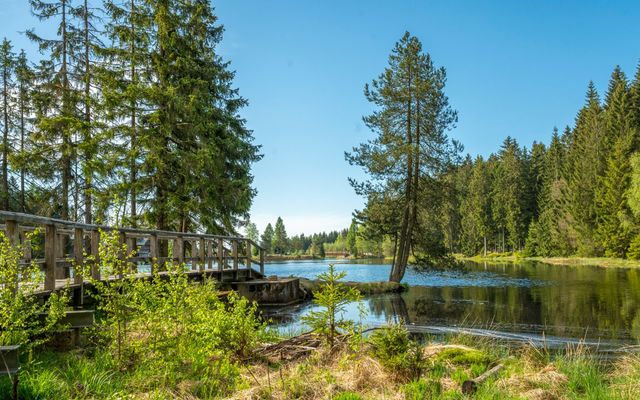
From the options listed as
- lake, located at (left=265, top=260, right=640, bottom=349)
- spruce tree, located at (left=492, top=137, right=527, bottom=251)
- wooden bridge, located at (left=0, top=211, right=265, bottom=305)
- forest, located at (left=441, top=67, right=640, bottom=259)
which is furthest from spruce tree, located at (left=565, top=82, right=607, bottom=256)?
wooden bridge, located at (left=0, top=211, right=265, bottom=305)

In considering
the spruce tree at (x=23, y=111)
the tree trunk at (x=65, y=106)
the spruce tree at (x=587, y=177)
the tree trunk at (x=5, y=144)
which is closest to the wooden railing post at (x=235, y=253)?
the tree trunk at (x=65, y=106)

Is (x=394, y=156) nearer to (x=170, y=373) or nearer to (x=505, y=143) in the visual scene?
(x=170, y=373)

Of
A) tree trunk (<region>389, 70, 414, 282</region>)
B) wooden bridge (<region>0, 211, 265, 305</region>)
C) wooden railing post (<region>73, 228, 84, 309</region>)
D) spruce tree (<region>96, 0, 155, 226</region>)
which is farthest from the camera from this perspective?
tree trunk (<region>389, 70, 414, 282</region>)

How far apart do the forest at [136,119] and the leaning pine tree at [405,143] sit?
857 centimetres

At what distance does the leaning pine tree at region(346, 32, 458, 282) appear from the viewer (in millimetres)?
26594

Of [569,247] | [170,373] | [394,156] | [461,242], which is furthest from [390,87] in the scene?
[461,242]

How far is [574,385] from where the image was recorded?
554cm

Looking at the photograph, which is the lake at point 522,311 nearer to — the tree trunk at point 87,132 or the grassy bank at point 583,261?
the tree trunk at point 87,132

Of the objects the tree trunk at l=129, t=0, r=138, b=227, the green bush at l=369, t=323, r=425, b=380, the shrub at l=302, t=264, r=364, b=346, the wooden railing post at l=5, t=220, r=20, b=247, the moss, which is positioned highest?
the tree trunk at l=129, t=0, r=138, b=227

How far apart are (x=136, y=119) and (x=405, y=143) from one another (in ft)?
48.3

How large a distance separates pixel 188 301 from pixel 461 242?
74176 millimetres

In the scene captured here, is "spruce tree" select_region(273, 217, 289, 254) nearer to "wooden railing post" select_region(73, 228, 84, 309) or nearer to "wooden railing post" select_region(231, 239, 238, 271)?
"wooden railing post" select_region(231, 239, 238, 271)

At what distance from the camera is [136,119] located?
1850cm

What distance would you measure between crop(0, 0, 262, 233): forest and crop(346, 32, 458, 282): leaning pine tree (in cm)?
857
